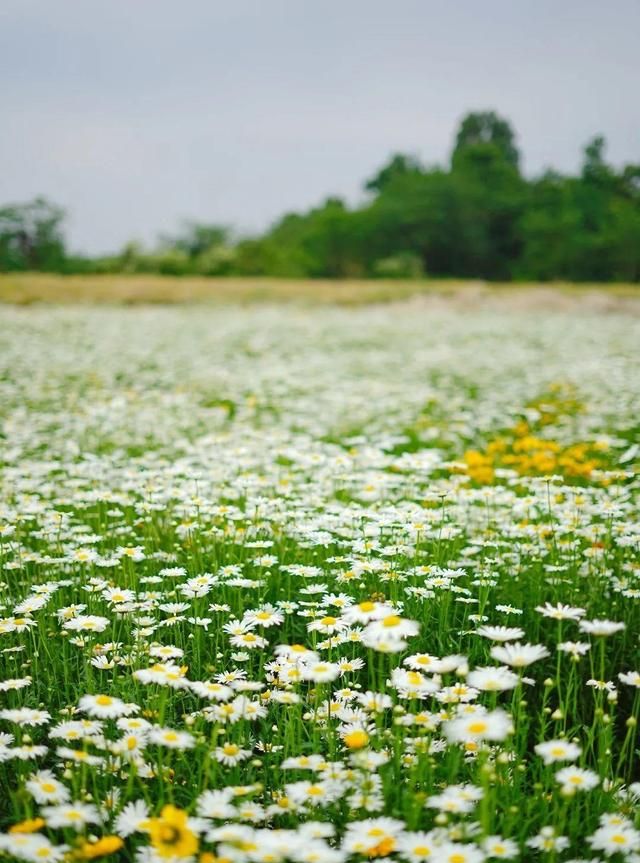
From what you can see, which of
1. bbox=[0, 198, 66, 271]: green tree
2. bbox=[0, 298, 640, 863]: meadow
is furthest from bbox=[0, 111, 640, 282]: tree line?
bbox=[0, 298, 640, 863]: meadow

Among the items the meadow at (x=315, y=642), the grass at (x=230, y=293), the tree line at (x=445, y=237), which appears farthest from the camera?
the tree line at (x=445, y=237)

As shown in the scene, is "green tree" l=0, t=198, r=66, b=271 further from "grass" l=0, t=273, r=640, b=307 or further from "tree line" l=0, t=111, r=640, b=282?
"grass" l=0, t=273, r=640, b=307

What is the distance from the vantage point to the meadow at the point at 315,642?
77.4 inches

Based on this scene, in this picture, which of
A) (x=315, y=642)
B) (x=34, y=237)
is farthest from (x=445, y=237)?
(x=315, y=642)

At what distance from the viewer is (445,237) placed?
62.2m

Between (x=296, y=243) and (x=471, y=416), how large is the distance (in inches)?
2337

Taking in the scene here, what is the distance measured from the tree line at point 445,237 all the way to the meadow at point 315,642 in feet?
132

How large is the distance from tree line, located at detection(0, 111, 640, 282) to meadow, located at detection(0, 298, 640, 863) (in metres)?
40.1

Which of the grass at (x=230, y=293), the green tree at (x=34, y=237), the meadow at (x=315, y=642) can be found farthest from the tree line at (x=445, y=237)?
the meadow at (x=315, y=642)

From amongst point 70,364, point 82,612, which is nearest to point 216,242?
point 70,364

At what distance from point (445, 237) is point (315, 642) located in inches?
2474

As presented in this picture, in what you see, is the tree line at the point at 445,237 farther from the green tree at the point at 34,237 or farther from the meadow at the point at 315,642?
the meadow at the point at 315,642

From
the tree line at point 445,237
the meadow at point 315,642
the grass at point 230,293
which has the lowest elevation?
the meadow at point 315,642

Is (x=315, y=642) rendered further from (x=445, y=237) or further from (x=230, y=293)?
(x=445, y=237)
